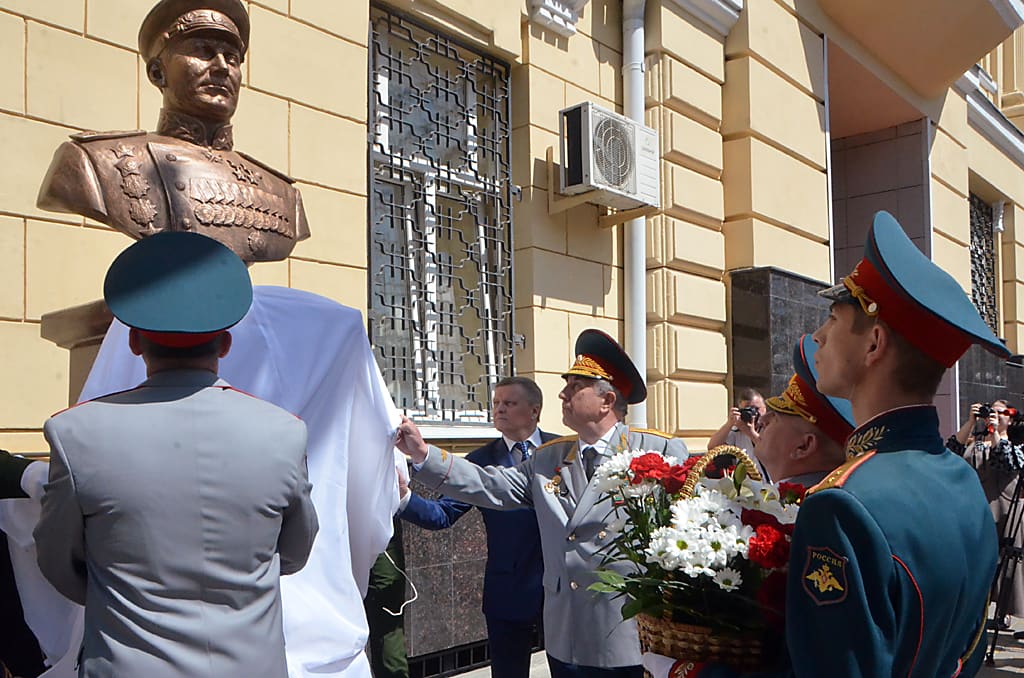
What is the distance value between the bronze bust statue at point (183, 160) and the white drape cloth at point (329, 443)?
55 centimetres

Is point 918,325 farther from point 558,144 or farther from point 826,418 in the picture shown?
point 558,144

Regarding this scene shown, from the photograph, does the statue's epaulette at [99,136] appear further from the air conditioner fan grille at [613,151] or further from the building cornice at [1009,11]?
the building cornice at [1009,11]

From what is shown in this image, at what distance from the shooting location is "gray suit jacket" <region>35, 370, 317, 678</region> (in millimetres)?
1603

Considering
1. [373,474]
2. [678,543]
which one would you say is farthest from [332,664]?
[678,543]

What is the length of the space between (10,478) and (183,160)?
3.75 ft

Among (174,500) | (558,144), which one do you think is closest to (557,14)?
(558,144)

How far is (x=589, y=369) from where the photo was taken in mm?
3162

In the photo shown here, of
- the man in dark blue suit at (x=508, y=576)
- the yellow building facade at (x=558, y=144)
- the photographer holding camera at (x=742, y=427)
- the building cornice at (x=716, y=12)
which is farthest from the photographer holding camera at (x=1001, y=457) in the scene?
the building cornice at (x=716, y=12)

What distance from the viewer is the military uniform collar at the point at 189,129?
292cm

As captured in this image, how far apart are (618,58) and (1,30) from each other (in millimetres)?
4077

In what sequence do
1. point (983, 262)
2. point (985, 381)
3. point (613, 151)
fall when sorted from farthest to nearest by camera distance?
point (983, 262) → point (985, 381) → point (613, 151)

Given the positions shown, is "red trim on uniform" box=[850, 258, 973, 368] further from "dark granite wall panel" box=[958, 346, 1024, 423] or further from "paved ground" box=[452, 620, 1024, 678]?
"dark granite wall panel" box=[958, 346, 1024, 423]

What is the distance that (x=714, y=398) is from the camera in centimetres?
670

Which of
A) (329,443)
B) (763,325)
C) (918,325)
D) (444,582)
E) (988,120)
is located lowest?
(444,582)
